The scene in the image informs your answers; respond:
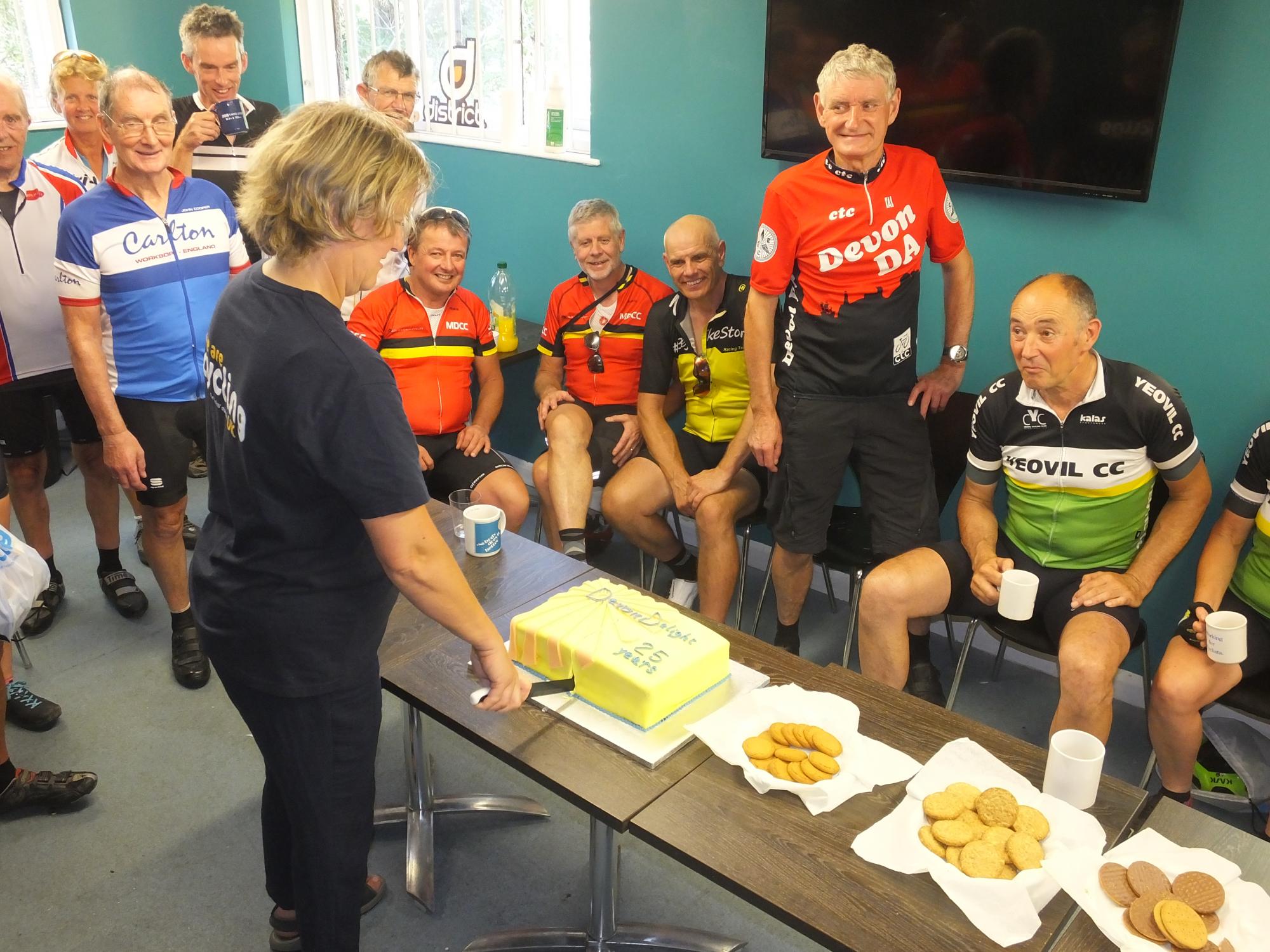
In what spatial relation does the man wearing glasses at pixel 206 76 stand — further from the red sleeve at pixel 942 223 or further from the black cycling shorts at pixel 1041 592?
the black cycling shorts at pixel 1041 592

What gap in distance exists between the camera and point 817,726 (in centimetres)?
174

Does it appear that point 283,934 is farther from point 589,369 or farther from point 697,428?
point 589,369

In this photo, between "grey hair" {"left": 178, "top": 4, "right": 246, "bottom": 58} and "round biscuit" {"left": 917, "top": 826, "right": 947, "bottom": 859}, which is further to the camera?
"grey hair" {"left": 178, "top": 4, "right": 246, "bottom": 58}

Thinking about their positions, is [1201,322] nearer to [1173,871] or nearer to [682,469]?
[682,469]

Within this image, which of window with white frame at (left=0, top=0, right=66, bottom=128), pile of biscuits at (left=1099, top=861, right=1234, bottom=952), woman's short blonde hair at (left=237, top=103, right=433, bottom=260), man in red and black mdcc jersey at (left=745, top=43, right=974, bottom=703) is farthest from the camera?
window with white frame at (left=0, top=0, right=66, bottom=128)

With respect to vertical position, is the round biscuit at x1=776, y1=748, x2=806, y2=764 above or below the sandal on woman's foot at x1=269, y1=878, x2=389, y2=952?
above

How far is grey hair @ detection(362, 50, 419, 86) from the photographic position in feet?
12.5

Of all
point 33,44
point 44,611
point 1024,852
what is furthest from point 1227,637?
point 33,44

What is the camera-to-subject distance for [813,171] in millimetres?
2883

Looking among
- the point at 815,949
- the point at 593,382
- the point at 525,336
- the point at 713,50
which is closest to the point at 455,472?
the point at 593,382

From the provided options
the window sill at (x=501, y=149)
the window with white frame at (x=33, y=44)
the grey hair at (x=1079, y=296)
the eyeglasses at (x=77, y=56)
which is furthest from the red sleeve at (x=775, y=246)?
the window with white frame at (x=33, y=44)

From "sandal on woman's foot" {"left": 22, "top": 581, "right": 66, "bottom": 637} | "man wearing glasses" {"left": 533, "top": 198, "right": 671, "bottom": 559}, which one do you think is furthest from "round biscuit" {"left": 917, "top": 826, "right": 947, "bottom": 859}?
"sandal on woman's foot" {"left": 22, "top": 581, "right": 66, "bottom": 637}

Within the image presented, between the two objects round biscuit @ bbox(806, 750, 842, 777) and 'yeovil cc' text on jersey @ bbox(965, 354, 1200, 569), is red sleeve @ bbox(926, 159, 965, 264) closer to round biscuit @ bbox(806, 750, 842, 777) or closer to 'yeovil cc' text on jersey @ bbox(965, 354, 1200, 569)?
'yeovil cc' text on jersey @ bbox(965, 354, 1200, 569)

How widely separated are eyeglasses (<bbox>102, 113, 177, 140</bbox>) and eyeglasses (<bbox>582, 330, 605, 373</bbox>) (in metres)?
1.49
